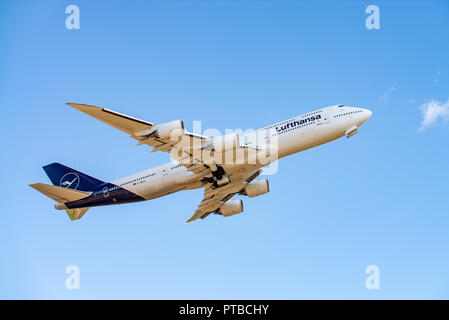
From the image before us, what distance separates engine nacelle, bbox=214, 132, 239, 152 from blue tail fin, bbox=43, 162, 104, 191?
13485 mm

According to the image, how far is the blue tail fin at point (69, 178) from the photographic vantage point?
42250 millimetres

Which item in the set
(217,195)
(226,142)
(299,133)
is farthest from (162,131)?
(217,195)

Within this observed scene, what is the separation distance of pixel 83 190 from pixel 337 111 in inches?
944

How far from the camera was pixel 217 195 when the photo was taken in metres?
43.4

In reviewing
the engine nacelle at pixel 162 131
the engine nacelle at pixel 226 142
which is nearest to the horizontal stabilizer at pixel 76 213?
the engine nacelle at pixel 162 131

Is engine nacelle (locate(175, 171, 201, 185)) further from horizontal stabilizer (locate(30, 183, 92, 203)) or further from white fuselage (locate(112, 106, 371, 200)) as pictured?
horizontal stabilizer (locate(30, 183, 92, 203))

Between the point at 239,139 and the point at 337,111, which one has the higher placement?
the point at 337,111

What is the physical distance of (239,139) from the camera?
37500mm

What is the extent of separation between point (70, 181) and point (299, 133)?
21.9 metres

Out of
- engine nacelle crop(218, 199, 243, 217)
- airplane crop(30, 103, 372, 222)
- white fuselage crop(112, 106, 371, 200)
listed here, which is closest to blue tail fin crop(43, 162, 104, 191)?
airplane crop(30, 103, 372, 222)

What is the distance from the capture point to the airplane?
3331 cm

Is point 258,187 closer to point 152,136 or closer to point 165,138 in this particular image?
point 165,138
